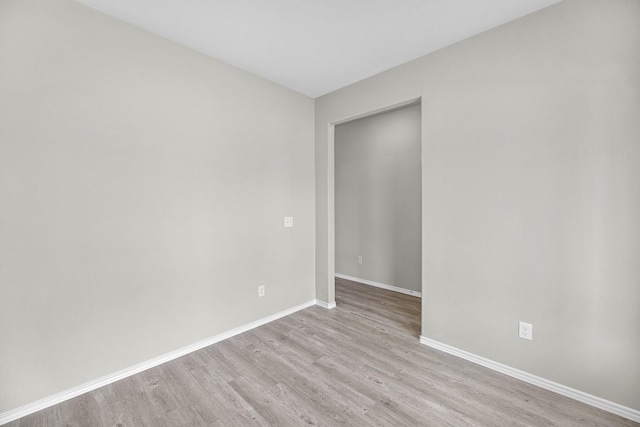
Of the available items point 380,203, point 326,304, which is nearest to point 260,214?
point 326,304

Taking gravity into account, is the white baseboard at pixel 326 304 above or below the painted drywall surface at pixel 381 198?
below

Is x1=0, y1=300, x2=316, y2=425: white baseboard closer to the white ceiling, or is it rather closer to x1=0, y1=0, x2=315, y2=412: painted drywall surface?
x1=0, y1=0, x2=315, y2=412: painted drywall surface

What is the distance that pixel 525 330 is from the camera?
1951 mm

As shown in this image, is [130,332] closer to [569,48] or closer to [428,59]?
[428,59]

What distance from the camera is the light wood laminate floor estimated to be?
1.61 metres

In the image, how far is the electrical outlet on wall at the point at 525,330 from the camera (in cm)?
193

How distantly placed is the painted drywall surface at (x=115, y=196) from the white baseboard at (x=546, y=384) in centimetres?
187

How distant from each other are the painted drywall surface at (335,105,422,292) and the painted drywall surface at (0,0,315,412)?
1900 millimetres

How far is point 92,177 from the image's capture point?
1844 mm

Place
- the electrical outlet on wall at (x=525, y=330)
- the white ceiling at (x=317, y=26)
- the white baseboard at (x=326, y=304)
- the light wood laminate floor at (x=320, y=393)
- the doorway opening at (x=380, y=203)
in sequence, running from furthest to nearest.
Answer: the doorway opening at (x=380, y=203) < the white baseboard at (x=326, y=304) < the electrical outlet on wall at (x=525, y=330) < the white ceiling at (x=317, y=26) < the light wood laminate floor at (x=320, y=393)

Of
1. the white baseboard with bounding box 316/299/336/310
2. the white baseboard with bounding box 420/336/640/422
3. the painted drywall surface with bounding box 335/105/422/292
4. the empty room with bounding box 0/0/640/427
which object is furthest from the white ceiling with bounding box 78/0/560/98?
the white baseboard with bounding box 316/299/336/310

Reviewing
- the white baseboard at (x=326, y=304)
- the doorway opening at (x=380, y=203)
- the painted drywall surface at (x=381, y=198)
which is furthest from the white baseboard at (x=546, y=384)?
the painted drywall surface at (x=381, y=198)

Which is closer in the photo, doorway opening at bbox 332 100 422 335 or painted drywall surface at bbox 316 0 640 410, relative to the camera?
painted drywall surface at bbox 316 0 640 410

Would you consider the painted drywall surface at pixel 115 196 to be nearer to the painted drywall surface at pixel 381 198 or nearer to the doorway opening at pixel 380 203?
the doorway opening at pixel 380 203
